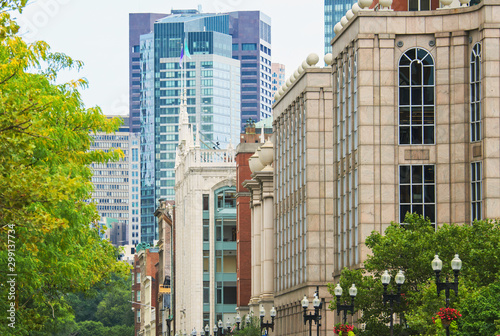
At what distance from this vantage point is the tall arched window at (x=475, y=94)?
59.1 metres

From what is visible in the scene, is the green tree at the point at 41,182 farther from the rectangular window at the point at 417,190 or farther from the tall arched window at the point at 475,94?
the tall arched window at the point at 475,94

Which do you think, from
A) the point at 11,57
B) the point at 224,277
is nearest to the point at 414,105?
the point at 11,57

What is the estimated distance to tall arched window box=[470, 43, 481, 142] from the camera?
5912cm

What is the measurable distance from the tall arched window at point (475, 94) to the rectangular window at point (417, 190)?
9.94ft

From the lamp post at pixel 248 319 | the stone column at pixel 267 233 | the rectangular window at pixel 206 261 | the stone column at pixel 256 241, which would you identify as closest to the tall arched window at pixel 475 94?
the stone column at pixel 267 233

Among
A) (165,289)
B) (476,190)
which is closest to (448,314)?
(476,190)

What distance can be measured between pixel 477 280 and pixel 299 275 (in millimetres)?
34645

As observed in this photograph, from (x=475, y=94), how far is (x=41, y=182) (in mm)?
35935

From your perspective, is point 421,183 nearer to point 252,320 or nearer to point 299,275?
point 299,275

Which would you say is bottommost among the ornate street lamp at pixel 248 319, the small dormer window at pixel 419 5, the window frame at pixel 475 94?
the ornate street lamp at pixel 248 319

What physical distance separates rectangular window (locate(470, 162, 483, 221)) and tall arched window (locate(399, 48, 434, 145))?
3.13 m

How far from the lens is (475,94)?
195ft

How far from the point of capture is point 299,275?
7950cm

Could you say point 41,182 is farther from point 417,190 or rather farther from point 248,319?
point 248,319
